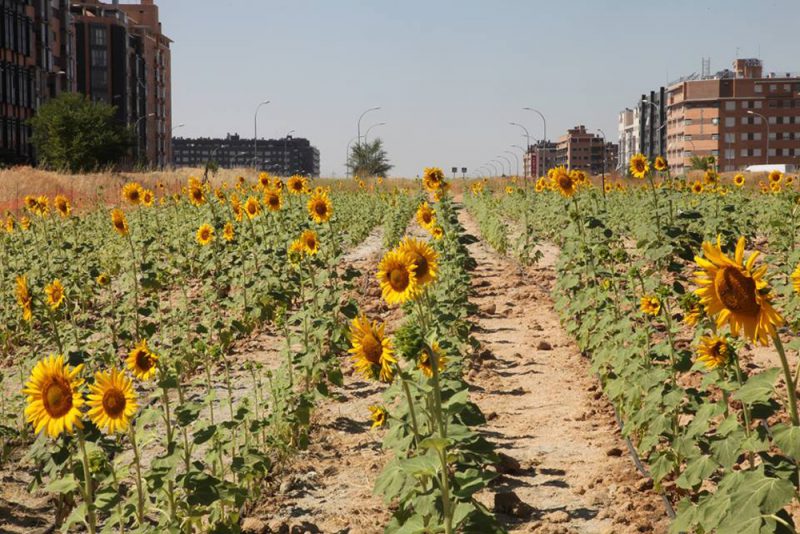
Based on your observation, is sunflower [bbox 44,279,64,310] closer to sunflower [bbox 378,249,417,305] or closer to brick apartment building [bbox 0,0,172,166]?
sunflower [bbox 378,249,417,305]

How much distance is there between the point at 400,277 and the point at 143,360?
1.39 metres

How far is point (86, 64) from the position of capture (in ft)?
324

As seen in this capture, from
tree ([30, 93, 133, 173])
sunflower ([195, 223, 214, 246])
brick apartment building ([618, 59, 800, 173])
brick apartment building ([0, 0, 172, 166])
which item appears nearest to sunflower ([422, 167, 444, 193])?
sunflower ([195, 223, 214, 246])

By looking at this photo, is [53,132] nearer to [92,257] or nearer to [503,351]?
[92,257]

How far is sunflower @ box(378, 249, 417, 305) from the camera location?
16.9ft

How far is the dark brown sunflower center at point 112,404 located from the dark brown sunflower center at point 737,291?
2.71 meters

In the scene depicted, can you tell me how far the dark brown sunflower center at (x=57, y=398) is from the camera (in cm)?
439

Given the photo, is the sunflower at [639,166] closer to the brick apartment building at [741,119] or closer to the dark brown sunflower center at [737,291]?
the dark brown sunflower center at [737,291]

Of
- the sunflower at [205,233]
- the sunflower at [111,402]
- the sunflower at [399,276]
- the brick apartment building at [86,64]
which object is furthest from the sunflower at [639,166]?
the brick apartment building at [86,64]

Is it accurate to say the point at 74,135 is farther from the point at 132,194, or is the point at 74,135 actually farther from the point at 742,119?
the point at 742,119

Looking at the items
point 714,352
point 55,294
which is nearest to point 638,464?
point 714,352

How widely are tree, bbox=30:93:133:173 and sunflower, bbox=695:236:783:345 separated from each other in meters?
59.8

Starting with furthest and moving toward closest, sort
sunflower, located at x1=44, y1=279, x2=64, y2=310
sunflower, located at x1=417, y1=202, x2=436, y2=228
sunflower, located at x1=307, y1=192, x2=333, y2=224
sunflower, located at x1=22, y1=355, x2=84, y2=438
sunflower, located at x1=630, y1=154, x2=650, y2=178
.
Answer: sunflower, located at x1=307, y1=192, x2=333, y2=224, sunflower, located at x1=630, y1=154, x2=650, y2=178, sunflower, located at x1=417, y1=202, x2=436, y2=228, sunflower, located at x1=44, y1=279, x2=64, y2=310, sunflower, located at x1=22, y1=355, x2=84, y2=438

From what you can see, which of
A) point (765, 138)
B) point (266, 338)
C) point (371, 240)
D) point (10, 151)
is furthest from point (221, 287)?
point (765, 138)
